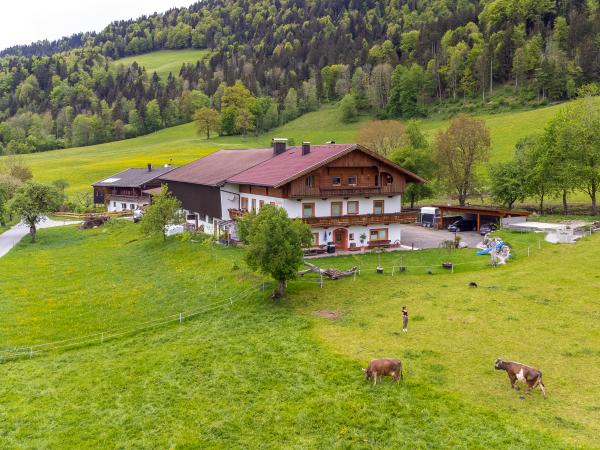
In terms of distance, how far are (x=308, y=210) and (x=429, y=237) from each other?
46.7 ft

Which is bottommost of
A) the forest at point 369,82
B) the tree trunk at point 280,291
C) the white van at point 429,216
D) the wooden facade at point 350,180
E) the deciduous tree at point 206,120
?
the tree trunk at point 280,291

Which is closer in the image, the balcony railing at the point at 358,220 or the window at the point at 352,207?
the balcony railing at the point at 358,220

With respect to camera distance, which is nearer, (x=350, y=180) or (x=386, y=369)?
(x=386, y=369)

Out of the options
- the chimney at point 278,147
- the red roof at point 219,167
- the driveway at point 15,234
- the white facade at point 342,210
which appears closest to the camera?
the white facade at point 342,210

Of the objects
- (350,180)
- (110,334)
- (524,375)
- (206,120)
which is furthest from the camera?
(206,120)

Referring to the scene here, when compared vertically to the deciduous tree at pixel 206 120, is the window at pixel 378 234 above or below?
below

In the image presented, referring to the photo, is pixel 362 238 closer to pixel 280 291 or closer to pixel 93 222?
pixel 280 291

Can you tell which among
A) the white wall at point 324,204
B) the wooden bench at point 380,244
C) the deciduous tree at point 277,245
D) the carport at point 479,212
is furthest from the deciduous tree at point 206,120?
the deciduous tree at point 277,245

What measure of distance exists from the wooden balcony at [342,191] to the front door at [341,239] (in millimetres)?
3064

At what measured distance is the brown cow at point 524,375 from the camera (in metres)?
16.4

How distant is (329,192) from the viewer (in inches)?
1576

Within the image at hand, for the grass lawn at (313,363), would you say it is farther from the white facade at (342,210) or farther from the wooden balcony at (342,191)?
the wooden balcony at (342,191)

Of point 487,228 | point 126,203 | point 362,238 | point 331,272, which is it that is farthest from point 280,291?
point 126,203

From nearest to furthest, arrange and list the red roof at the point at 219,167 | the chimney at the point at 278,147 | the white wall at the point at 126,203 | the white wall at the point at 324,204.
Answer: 1. the white wall at the point at 324,204
2. the red roof at the point at 219,167
3. the chimney at the point at 278,147
4. the white wall at the point at 126,203
